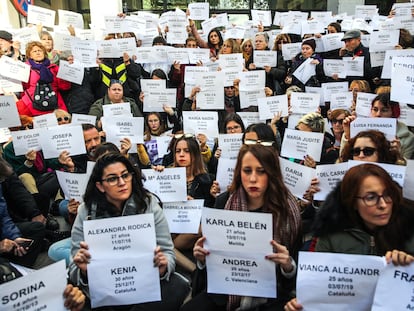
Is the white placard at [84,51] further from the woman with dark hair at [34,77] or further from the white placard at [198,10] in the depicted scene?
the white placard at [198,10]

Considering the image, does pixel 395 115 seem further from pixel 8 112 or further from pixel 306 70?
pixel 8 112

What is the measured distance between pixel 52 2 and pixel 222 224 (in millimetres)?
17755

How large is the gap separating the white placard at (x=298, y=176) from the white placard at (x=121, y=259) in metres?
1.49

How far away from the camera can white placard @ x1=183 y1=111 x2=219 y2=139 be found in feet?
18.3

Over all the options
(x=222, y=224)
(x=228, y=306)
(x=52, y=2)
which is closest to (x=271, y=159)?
(x=222, y=224)

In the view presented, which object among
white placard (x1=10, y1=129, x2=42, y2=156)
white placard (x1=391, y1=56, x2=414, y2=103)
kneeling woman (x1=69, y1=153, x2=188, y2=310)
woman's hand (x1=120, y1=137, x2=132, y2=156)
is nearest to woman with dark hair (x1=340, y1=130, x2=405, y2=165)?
white placard (x1=391, y1=56, x2=414, y2=103)

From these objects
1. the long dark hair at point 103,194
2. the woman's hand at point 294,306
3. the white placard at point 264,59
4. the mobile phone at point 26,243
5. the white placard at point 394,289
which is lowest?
the mobile phone at point 26,243

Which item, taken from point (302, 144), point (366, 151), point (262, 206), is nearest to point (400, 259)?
point (262, 206)

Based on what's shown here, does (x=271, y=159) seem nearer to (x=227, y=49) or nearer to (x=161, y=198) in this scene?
(x=161, y=198)

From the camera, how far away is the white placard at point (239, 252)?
8.46 ft

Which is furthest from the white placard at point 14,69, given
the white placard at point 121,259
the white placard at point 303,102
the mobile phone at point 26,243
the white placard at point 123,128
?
the white placard at point 121,259

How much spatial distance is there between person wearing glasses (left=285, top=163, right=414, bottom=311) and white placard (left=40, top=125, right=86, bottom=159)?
10.4 ft

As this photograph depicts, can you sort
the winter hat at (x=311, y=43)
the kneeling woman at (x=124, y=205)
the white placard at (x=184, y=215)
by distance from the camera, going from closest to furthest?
the kneeling woman at (x=124, y=205) → the white placard at (x=184, y=215) → the winter hat at (x=311, y=43)

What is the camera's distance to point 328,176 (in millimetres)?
3582
